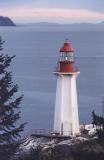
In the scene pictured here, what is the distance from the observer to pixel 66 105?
19141mm

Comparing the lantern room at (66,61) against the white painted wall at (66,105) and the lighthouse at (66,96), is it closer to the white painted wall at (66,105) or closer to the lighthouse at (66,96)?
the lighthouse at (66,96)

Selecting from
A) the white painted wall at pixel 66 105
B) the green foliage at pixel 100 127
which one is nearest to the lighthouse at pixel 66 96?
the white painted wall at pixel 66 105

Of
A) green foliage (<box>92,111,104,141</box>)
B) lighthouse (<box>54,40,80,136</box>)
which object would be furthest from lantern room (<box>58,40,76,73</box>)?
green foliage (<box>92,111,104,141</box>)

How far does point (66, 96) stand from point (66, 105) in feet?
0.92

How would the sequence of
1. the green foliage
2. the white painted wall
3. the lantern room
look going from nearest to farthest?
the green foliage → the lantern room → the white painted wall

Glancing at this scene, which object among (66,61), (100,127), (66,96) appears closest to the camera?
(100,127)

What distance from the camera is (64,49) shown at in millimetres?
19234

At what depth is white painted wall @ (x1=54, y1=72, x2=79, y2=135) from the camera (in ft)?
62.2

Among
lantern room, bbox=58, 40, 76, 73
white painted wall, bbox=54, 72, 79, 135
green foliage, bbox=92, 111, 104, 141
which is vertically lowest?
green foliage, bbox=92, 111, 104, 141

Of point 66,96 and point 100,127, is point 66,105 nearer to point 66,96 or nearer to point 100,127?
point 66,96

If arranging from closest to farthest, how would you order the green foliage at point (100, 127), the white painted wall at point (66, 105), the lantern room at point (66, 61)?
the green foliage at point (100, 127), the lantern room at point (66, 61), the white painted wall at point (66, 105)

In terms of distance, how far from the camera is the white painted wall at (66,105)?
19.0 m

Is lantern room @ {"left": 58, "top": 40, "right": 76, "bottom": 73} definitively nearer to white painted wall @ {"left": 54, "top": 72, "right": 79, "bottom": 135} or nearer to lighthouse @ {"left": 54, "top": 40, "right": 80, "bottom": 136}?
lighthouse @ {"left": 54, "top": 40, "right": 80, "bottom": 136}

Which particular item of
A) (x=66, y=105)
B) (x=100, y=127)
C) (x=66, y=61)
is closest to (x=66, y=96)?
(x=66, y=105)
